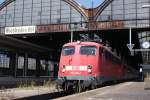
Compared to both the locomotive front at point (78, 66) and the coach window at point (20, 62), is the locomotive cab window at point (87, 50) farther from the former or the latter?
the coach window at point (20, 62)

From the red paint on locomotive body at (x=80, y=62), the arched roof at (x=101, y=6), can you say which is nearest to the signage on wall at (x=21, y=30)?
the arched roof at (x=101, y=6)

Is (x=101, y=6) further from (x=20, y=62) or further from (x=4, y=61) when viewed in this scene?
(x=4, y=61)

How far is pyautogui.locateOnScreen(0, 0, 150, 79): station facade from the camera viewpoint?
60588 mm

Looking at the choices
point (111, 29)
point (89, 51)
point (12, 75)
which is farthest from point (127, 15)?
point (89, 51)

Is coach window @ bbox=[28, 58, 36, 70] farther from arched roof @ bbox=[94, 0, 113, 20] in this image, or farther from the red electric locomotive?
arched roof @ bbox=[94, 0, 113, 20]

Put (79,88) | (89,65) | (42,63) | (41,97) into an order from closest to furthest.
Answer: (41,97), (79,88), (89,65), (42,63)

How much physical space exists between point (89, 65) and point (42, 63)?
23.9 m

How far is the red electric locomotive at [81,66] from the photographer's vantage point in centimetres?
2394

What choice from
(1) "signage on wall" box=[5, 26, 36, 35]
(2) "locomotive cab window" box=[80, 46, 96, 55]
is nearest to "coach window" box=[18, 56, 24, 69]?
(2) "locomotive cab window" box=[80, 46, 96, 55]

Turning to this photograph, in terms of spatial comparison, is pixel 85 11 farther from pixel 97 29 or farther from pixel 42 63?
pixel 42 63

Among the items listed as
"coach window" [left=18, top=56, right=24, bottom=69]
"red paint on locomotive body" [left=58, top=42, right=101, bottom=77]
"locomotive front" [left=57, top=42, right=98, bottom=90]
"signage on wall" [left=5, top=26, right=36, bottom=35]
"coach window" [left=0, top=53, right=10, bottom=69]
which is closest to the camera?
"locomotive front" [left=57, top=42, right=98, bottom=90]

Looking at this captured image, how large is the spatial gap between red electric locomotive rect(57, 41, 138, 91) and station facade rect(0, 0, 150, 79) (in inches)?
1323

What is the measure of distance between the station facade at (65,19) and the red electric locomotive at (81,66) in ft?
110

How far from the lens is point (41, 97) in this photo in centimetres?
1867
